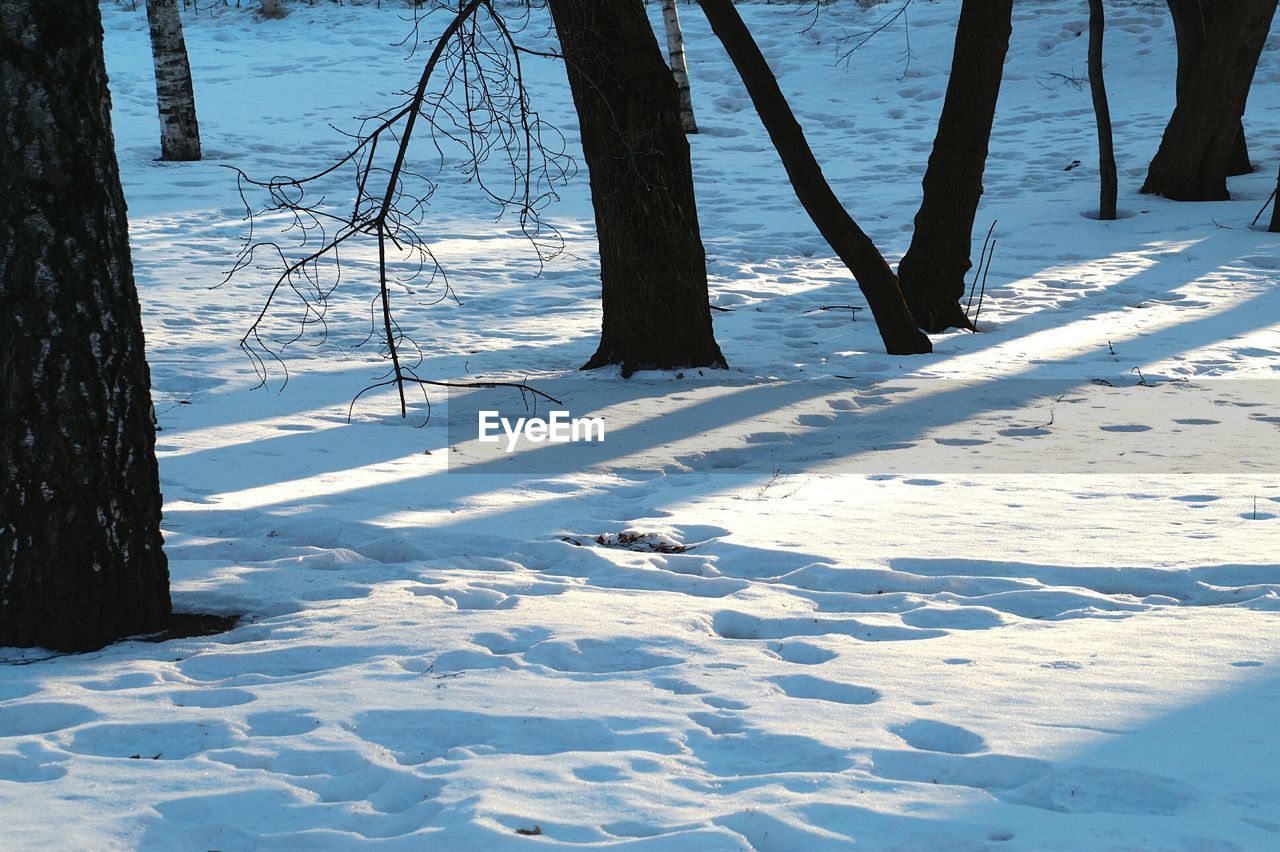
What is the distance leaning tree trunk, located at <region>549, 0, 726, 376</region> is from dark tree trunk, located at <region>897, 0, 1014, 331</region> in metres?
2.25

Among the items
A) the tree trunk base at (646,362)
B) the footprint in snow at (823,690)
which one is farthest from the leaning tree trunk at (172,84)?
the footprint in snow at (823,690)

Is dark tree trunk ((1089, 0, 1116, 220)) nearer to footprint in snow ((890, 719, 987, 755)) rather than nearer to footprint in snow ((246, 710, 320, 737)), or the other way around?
footprint in snow ((890, 719, 987, 755))

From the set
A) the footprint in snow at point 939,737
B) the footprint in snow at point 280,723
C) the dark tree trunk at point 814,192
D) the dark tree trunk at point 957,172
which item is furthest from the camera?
the dark tree trunk at point 957,172

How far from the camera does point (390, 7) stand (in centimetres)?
2144

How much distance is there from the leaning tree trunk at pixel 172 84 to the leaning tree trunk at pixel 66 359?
1049 cm

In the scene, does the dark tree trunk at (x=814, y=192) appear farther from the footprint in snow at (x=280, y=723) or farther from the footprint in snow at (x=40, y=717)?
the footprint in snow at (x=40, y=717)

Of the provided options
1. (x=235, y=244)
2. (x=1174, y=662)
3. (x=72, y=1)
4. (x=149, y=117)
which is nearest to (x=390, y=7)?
(x=149, y=117)

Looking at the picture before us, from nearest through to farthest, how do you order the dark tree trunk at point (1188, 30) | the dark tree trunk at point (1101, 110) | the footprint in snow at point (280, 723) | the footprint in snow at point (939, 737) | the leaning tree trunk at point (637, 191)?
the footprint in snow at point (939, 737), the footprint in snow at point (280, 723), the leaning tree trunk at point (637, 191), the dark tree trunk at point (1101, 110), the dark tree trunk at point (1188, 30)

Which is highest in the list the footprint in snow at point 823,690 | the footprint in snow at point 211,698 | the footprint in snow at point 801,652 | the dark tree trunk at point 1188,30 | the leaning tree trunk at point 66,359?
the dark tree trunk at point 1188,30

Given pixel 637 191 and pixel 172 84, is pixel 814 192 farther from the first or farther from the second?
pixel 172 84

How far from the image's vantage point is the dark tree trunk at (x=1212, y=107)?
11.8 metres

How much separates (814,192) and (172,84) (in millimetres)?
8494

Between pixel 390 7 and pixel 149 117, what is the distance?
7.44m

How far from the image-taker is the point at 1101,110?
11.5m
